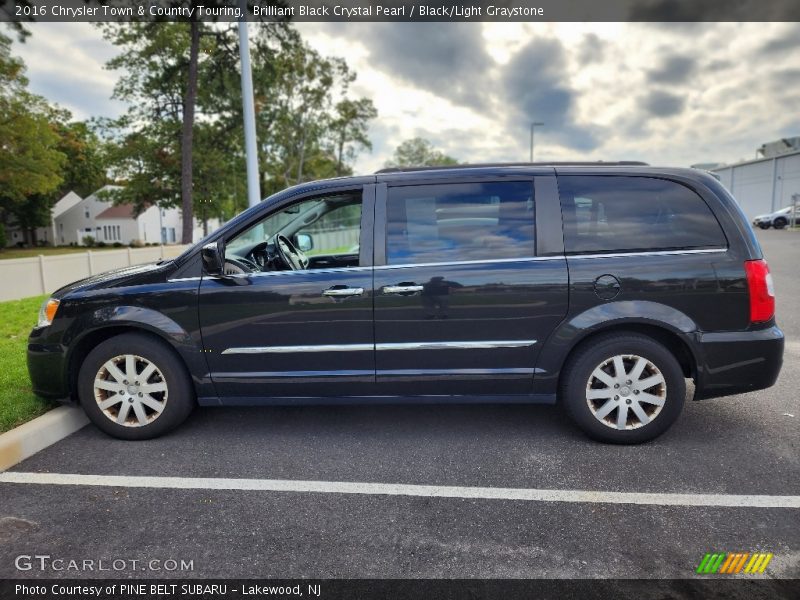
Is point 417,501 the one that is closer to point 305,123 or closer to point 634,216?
point 634,216

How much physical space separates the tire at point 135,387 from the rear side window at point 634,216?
114 inches

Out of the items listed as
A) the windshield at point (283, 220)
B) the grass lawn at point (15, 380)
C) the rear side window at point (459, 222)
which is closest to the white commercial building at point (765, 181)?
the windshield at point (283, 220)

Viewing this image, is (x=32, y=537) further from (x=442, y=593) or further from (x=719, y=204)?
(x=719, y=204)

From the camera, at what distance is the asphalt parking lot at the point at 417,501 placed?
94.0 inches

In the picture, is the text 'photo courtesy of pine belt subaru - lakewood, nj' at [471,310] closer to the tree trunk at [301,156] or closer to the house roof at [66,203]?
the tree trunk at [301,156]

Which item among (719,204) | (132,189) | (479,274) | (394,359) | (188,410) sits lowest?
(188,410)

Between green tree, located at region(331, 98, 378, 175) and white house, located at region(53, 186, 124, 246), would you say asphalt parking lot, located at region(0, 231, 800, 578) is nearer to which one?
green tree, located at region(331, 98, 378, 175)

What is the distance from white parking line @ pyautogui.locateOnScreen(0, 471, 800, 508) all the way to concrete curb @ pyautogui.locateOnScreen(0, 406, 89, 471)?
17cm

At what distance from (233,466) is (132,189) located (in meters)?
33.6

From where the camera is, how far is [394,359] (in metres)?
3.57

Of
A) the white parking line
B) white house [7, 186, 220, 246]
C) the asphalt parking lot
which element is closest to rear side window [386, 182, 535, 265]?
the asphalt parking lot

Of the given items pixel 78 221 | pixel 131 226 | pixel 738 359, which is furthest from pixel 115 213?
pixel 738 359

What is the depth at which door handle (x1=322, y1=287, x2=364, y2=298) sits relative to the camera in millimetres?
3502

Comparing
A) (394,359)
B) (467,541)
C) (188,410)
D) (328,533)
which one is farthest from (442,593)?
(188,410)
